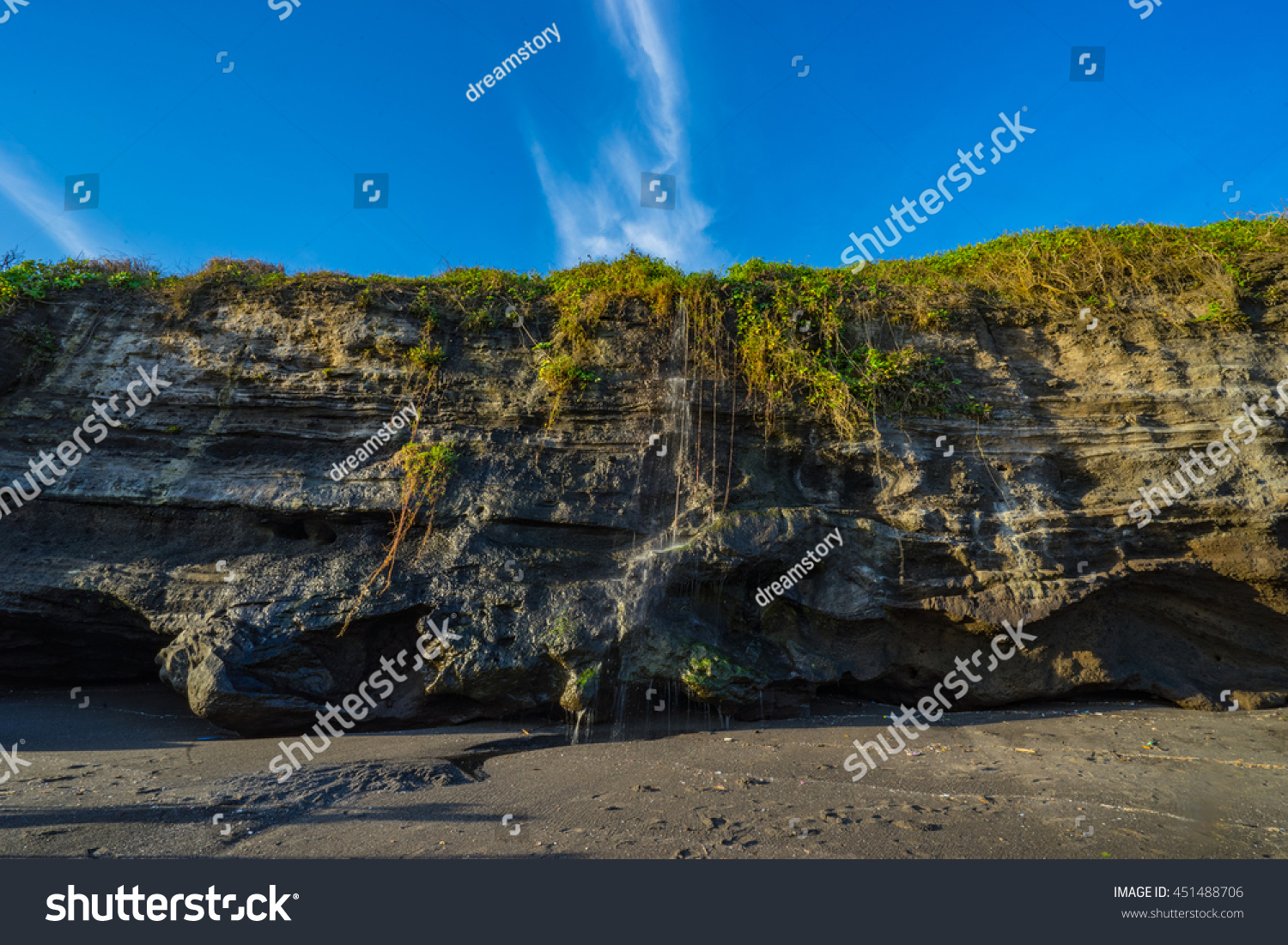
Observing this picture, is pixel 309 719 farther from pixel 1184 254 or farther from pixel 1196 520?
pixel 1184 254

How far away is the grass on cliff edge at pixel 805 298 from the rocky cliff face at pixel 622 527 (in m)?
0.33

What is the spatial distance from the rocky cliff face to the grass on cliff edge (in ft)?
1.09

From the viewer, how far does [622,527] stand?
8336mm

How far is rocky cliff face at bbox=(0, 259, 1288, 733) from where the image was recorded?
7.46m

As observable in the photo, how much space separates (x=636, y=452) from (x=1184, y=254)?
8.85m

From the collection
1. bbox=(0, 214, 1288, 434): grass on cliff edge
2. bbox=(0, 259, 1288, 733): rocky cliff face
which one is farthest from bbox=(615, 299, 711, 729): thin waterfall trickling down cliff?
bbox=(0, 214, 1288, 434): grass on cliff edge

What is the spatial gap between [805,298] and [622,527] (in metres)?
4.70

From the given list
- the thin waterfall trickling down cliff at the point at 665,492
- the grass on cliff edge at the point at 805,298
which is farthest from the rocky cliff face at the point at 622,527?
the grass on cliff edge at the point at 805,298

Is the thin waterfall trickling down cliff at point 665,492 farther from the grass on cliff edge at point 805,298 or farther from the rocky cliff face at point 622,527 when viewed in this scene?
the grass on cliff edge at point 805,298

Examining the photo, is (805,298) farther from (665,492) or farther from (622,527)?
(622,527)

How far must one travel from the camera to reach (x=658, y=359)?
9.38 metres

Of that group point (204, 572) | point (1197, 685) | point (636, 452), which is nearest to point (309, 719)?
point (204, 572)

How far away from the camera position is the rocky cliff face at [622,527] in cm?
746

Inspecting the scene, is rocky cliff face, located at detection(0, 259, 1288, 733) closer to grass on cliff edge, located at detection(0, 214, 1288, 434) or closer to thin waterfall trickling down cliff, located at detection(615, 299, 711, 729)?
A: thin waterfall trickling down cliff, located at detection(615, 299, 711, 729)
